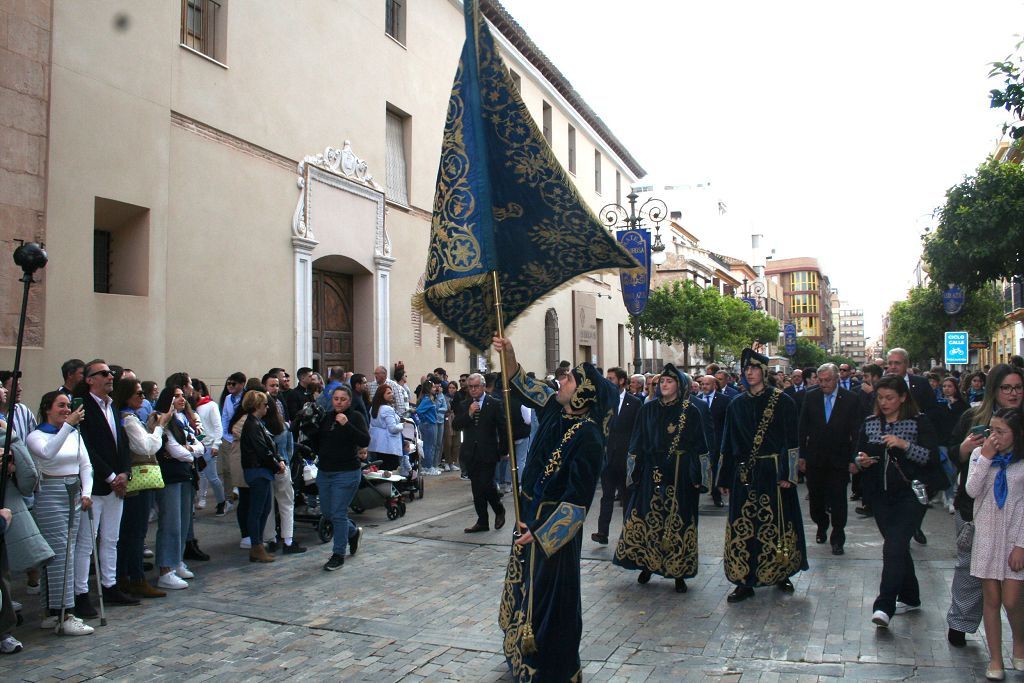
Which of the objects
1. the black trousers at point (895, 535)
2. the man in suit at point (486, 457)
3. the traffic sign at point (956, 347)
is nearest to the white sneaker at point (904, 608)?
the black trousers at point (895, 535)

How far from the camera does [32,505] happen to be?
569cm

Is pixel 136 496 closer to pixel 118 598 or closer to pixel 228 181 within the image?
pixel 118 598

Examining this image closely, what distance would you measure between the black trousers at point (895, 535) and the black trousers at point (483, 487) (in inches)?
181

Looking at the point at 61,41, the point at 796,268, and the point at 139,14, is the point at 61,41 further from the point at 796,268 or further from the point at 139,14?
the point at 796,268

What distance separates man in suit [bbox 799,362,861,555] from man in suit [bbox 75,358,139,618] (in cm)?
638

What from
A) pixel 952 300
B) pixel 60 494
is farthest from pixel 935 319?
pixel 60 494

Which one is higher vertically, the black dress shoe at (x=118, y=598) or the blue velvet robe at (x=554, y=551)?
the blue velvet robe at (x=554, y=551)

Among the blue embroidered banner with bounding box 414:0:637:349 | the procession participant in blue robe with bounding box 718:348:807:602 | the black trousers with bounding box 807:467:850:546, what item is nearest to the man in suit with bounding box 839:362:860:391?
the black trousers with bounding box 807:467:850:546

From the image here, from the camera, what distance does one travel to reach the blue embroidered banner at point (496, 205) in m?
4.85

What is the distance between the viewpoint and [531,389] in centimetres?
460

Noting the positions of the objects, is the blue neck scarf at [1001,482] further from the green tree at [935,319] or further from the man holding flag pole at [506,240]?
the green tree at [935,319]

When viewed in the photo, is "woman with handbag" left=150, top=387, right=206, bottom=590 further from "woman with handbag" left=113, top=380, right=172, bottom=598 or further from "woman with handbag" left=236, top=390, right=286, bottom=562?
"woman with handbag" left=236, top=390, right=286, bottom=562

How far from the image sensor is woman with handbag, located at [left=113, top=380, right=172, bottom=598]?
21.4ft

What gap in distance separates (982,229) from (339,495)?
13.7 m
